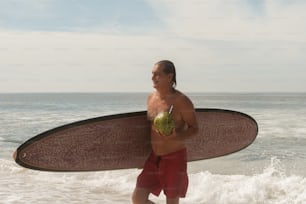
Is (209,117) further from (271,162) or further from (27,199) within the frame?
(271,162)

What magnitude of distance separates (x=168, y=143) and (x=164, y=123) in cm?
24

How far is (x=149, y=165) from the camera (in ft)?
13.1

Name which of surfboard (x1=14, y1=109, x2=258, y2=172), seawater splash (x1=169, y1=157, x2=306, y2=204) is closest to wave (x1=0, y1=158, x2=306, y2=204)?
seawater splash (x1=169, y1=157, x2=306, y2=204)

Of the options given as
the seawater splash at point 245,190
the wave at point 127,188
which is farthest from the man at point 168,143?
the seawater splash at point 245,190

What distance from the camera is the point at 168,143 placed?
12.7 ft

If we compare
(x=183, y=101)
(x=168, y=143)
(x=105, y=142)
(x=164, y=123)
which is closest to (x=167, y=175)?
(x=168, y=143)

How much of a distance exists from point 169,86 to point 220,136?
1216mm

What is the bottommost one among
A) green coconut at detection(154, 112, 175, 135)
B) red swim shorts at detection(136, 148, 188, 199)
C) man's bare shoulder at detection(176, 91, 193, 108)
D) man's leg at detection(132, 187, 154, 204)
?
man's leg at detection(132, 187, 154, 204)

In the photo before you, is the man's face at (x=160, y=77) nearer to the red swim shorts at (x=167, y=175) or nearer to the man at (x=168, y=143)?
the man at (x=168, y=143)

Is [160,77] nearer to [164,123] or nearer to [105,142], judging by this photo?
[164,123]

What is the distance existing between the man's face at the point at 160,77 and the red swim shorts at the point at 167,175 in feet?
1.74

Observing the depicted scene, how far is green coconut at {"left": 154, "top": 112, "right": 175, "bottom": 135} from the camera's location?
3.70m

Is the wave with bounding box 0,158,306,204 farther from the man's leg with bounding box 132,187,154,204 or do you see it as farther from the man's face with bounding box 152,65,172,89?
the man's face with bounding box 152,65,172,89

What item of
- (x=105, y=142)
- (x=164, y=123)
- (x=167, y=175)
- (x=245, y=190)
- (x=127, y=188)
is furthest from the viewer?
(x=127, y=188)
